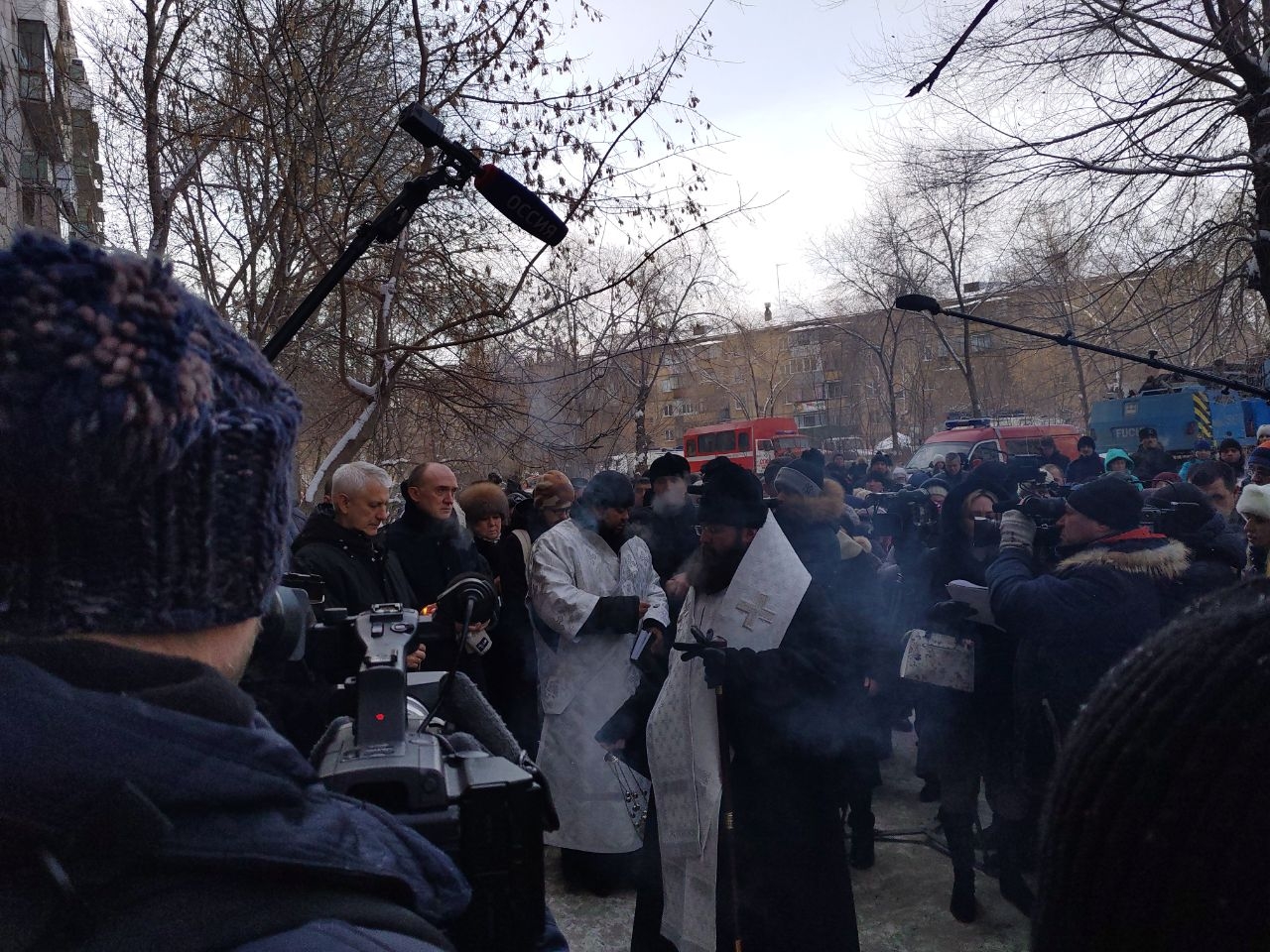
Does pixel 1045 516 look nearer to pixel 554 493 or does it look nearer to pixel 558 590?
pixel 558 590

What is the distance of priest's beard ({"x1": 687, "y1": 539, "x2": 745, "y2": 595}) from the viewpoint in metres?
3.81

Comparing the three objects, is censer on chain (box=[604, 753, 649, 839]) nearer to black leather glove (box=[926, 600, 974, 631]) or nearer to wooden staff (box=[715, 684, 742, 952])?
wooden staff (box=[715, 684, 742, 952])

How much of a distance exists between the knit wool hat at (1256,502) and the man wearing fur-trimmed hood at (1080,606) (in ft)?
4.19

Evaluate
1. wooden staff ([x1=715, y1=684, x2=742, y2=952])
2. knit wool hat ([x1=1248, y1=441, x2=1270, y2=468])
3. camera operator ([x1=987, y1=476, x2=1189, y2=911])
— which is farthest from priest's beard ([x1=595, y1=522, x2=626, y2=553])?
knit wool hat ([x1=1248, y1=441, x2=1270, y2=468])

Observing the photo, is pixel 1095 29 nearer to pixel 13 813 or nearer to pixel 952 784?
pixel 952 784

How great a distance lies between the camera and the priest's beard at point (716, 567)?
3811mm

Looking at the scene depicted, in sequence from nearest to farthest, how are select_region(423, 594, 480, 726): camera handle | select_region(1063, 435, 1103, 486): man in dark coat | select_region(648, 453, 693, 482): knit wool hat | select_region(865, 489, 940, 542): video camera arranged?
Result: select_region(423, 594, 480, 726): camera handle
select_region(648, 453, 693, 482): knit wool hat
select_region(865, 489, 940, 542): video camera
select_region(1063, 435, 1103, 486): man in dark coat

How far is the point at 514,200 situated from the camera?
99.3 inches

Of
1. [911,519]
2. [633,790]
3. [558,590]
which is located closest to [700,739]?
[633,790]

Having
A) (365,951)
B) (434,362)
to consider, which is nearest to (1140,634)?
(365,951)

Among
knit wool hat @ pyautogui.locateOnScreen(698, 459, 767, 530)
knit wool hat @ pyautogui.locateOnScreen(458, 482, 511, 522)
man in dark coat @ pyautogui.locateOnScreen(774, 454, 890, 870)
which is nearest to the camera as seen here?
knit wool hat @ pyautogui.locateOnScreen(698, 459, 767, 530)

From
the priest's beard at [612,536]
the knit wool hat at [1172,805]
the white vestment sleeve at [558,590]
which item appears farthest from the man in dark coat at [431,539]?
the knit wool hat at [1172,805]

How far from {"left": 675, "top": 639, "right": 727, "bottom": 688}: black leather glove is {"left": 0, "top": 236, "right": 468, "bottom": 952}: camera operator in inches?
103

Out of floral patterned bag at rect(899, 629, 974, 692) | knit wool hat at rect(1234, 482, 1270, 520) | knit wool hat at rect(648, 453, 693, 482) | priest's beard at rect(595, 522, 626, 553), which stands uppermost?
knit wool hat at rect(648, 453, 693, 482)
